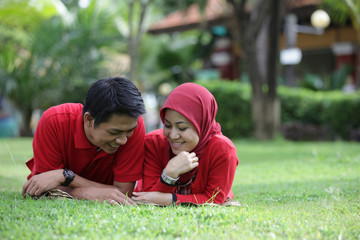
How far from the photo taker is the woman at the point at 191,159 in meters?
3.41

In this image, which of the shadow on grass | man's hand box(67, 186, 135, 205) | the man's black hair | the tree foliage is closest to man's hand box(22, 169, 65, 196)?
man's hand box(67, 186, 135, 205)

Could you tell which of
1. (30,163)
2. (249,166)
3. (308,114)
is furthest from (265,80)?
(30,163)

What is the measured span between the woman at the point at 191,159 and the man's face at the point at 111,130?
301 mm

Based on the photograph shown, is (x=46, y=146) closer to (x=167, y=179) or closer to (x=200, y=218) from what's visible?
(x=167, y=179)

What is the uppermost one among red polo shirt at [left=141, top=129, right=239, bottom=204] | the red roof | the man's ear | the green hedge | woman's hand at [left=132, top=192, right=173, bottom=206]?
the red roof

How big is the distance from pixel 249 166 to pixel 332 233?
454 centimetres

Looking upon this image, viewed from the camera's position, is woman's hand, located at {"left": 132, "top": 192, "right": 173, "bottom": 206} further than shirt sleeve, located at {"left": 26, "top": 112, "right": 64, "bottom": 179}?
No

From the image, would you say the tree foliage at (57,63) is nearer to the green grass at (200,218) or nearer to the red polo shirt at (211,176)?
the green grass at (200,218)

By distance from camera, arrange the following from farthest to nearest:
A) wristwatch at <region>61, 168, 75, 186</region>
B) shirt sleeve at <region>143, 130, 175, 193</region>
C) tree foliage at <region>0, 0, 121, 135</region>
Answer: tree foliage at <region>0, 0, 121, 135</region> → shirt sleeve at <region>143, 130, 175, 193</region> → wristwatch at <region>61, 168, 75, 186</region>

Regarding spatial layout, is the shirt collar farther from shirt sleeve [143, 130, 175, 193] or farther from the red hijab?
the red hijab

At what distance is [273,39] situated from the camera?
1096 centimetres

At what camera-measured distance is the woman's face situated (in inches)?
136

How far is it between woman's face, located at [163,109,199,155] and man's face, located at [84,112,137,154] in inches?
10.6

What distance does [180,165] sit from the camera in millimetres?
3340
